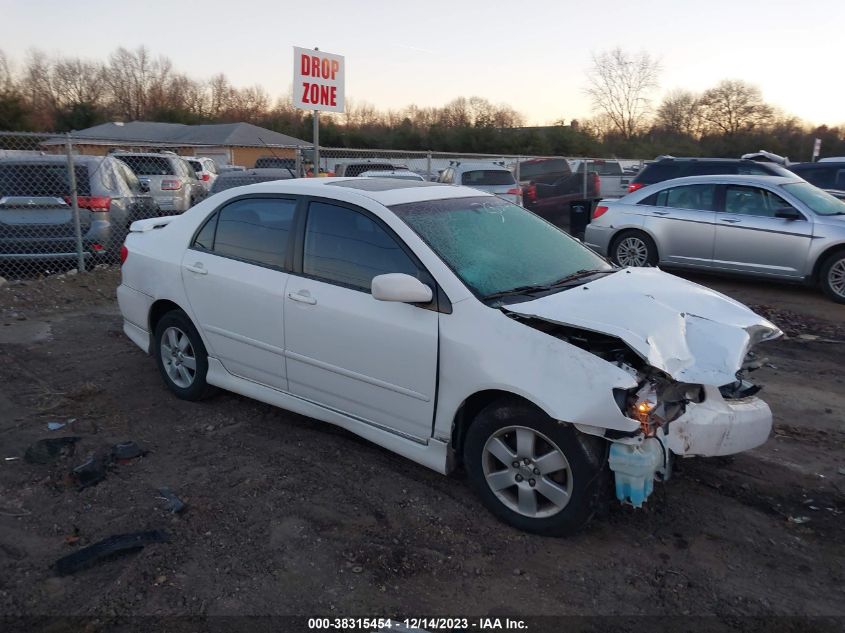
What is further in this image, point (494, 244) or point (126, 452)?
point (126, 452)

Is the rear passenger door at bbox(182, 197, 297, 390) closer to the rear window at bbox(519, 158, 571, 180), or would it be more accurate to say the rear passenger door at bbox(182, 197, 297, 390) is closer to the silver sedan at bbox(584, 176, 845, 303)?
the silver sedan at bbox(584, 176, 845, 303)

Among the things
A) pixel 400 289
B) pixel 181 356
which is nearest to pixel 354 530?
pixel 400 289

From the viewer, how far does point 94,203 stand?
9.30 m

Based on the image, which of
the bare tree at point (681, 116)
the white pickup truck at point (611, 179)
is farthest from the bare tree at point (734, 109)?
the white pickup truck at point (611, 179)

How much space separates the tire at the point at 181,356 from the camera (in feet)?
16.5

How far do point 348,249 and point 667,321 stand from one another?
1876 millimetres

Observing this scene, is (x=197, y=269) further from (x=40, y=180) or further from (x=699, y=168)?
(x=699, y=168)

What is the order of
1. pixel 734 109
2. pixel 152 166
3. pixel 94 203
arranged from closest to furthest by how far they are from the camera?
pixel 94 203 → pixel 152 166 → pixel 734 109

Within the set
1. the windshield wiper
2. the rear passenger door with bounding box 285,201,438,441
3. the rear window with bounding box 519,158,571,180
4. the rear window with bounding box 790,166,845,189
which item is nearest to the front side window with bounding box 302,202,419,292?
the rear passenger door with bounding box 285,201,438,441

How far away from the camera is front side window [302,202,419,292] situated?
A: 3938 mm

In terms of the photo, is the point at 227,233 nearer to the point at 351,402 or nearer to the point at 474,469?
the point at 351,402

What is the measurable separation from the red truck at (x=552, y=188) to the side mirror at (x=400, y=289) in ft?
39.1

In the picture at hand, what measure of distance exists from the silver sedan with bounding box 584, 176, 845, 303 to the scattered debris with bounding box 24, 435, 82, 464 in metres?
8.29

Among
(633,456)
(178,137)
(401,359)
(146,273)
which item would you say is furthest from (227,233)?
(178,137)
